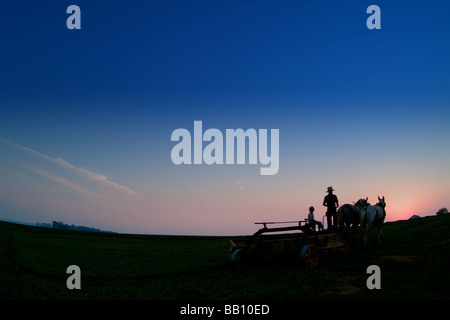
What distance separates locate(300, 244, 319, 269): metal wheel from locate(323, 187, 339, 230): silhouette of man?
6.37 m

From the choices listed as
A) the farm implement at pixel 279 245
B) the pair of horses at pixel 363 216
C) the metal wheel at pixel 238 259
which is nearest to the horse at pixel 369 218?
the pair of horses at pixel 363 216

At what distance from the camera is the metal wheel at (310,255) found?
592 inches

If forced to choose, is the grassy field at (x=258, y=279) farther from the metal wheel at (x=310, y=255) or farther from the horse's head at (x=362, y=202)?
the horse's head at (x=362, y=202)

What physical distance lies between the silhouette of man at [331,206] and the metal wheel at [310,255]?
637 cm

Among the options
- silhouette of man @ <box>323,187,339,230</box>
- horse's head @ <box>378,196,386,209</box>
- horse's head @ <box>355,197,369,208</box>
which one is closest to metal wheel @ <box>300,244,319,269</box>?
silhouette of man @ <box>323,187,339,230</box>

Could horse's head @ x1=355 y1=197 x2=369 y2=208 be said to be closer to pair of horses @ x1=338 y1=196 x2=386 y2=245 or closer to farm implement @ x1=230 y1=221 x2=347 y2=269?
pair of horses @ x1=338 y1=196 x2=386 y2=245

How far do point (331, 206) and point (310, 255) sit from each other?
6.90m

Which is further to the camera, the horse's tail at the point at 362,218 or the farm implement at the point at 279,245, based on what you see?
the horse's tail at the point at 362,218

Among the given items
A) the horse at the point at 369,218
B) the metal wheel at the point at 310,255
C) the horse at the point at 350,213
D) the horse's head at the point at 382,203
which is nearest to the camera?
the metal wheel at the point at 310,255

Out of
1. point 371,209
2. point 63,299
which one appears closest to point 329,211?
point 371,209

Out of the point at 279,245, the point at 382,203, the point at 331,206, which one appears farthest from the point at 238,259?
the point at 382,203

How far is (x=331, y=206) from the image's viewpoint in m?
21.4
